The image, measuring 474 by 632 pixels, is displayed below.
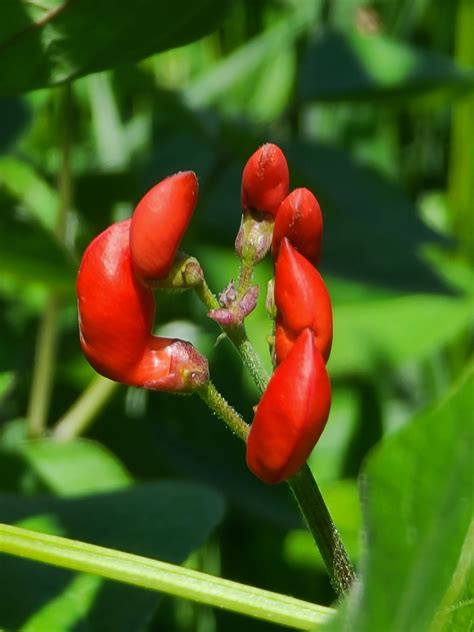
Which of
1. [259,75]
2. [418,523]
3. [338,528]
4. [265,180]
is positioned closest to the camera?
[418,523]

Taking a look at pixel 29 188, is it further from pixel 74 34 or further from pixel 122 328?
pixel 122 328

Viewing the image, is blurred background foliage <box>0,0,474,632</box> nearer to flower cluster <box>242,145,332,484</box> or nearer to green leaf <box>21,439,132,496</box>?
green leaf <box>21,439,132,496</box>

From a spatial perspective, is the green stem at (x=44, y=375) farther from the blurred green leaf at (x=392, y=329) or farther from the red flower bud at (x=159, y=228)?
the red flower bud at (x=159, y=228)

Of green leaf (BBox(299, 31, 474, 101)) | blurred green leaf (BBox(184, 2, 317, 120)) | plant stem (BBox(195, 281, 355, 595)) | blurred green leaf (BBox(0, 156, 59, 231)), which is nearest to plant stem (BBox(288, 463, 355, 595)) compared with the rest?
plant stem (BBox(195, 281, 355, 595))

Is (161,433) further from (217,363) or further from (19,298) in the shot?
(19,298)

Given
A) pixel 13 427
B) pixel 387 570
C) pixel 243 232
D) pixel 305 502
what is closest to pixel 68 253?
pixel 13 427

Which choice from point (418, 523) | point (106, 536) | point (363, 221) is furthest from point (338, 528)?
point (418, 523)

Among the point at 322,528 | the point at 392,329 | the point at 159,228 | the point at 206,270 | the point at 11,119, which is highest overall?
the point at 159,228

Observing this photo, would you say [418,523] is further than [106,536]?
No
